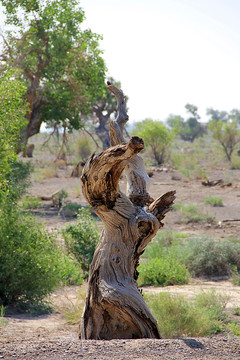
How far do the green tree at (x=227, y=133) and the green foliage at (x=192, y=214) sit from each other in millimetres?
→ 17119

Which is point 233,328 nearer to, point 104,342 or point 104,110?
point 104,342

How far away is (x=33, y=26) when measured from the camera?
1628 centimetres

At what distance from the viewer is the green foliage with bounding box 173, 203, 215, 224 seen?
1591cm

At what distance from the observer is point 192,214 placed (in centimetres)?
1675

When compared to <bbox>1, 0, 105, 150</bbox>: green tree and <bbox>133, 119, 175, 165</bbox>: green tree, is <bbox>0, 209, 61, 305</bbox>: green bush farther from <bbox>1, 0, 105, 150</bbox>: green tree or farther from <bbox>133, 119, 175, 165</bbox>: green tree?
<bbox>133, 119, 175, 165</bbox>: green tree

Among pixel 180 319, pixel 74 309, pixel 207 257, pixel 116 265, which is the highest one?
pixel 116 265

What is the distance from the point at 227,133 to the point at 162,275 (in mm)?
26241

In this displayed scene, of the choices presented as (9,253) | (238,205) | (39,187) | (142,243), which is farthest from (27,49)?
(142,243)

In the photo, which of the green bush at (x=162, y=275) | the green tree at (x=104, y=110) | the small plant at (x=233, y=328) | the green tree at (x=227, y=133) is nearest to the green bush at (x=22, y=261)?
the green bush at (x=162, y=275)

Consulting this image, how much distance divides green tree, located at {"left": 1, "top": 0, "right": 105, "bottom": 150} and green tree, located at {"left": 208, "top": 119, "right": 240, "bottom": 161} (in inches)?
734

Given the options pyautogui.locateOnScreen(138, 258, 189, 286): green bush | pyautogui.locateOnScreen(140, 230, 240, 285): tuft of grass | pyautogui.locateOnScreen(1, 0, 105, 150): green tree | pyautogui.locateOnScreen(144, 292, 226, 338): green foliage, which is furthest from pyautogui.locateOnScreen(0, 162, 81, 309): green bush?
pyautogui.locateOnScreen(1, 0, 105, 150): green tree

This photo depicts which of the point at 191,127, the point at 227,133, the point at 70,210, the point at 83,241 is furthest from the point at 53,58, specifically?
the point at 191,127

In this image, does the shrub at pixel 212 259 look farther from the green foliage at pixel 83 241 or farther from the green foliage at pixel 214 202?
the green foliage at pixel 214 202

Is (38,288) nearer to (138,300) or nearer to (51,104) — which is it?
(138,300)
